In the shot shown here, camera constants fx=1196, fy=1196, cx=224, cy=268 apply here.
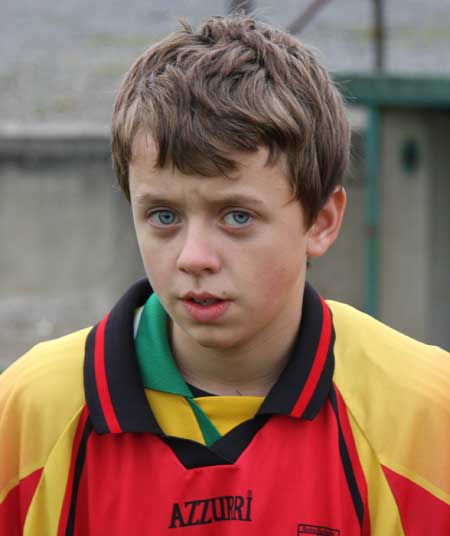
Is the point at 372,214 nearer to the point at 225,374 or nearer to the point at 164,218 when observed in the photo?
the point at 225,374

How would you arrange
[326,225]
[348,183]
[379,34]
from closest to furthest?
[326,225]
[348,183]
[379,34]

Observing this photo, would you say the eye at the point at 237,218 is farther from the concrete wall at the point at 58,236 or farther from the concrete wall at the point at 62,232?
the concrete wall at the point at 62,232

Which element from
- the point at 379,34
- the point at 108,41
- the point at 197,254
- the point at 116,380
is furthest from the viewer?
the point at 108,41

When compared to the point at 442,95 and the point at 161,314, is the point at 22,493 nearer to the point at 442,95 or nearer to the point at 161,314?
the point at 161,314

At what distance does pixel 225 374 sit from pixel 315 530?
426 mm

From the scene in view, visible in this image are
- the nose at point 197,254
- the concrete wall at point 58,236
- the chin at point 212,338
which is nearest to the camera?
the nose at point 197,254

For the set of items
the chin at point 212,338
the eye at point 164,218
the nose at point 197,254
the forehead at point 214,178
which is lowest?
→ the chin at point 212,338

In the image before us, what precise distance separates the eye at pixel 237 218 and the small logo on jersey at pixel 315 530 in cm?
70

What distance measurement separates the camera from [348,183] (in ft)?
26.7

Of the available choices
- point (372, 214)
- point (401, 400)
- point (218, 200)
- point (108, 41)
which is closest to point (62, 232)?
point (372, 214)

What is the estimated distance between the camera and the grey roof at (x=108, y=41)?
8930 mm

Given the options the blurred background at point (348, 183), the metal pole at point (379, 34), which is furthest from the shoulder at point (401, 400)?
the metal pole at point (379, 34)

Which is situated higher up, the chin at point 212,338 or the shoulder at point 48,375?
the chin at point 212,338

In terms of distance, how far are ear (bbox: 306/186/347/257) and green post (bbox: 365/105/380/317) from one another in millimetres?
4879
